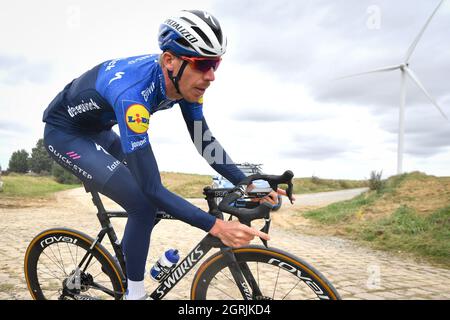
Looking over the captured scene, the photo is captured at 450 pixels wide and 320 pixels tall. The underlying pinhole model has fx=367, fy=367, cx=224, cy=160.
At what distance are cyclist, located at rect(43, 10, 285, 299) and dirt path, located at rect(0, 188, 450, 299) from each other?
206 centimetres

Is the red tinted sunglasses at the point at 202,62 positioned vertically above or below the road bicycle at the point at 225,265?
above

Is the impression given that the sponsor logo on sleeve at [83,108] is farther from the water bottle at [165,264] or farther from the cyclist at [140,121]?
the water bottle at [165,264]

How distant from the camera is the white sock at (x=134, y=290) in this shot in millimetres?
3131

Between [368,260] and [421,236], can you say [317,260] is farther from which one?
[421,236]

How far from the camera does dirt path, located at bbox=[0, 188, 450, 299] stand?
16.6 ft

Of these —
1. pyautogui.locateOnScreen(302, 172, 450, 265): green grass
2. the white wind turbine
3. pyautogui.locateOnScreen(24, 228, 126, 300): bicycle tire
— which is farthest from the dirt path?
the white wind turbine

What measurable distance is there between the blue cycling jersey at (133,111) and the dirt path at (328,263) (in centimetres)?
232

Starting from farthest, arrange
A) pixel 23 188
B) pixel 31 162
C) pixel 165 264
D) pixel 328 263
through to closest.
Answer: pixel 31 162 → pixel 23 188 → pixel 328 263 → pixel 165 264

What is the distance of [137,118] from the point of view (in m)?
2.72

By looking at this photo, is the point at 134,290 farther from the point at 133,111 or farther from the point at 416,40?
the point at 416,40

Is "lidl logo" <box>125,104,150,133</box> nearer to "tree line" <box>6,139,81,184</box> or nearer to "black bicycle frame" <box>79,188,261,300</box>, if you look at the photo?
"black bicycle frame" <box>79,188,261,300</box>

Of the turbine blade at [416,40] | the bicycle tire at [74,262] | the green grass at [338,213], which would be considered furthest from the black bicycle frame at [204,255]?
the turbine blade at [416,40]

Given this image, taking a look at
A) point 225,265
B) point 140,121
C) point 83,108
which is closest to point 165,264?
point 225,265

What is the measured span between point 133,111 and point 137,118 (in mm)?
62
